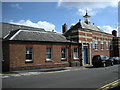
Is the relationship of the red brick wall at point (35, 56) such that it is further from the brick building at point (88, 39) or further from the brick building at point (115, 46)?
the brick building at point (115, 46)

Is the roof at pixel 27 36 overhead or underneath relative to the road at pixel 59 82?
overhead

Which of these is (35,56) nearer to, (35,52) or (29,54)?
(35,52)

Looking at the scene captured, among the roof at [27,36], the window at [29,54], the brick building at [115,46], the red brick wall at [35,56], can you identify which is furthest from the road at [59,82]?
the brick building at [115,46]

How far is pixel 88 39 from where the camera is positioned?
85.5 ft

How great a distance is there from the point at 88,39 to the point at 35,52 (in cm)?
1125

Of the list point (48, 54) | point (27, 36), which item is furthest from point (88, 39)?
point (27, 36)

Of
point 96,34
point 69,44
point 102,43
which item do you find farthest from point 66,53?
point 102,43

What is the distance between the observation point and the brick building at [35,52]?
1705 centimetres

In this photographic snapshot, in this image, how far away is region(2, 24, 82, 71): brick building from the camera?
671 inches

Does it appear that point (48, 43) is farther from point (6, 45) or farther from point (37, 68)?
point (6, 45)

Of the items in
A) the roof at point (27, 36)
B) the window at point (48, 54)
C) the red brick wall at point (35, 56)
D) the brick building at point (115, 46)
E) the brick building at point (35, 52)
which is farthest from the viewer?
the brick building at point (115, 46)

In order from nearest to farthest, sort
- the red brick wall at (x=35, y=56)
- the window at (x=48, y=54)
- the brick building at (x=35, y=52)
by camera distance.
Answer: the red brick wall at (x=35, y=56) < the brick building at (x=35, y=52) < the window at (x=48, y=54)

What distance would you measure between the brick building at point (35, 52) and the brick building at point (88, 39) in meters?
1.65

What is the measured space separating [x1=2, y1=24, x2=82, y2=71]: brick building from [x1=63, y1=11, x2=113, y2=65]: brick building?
64.9 inches
